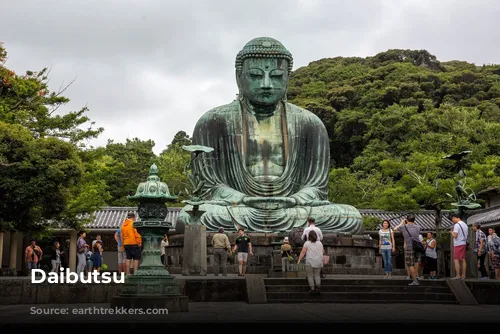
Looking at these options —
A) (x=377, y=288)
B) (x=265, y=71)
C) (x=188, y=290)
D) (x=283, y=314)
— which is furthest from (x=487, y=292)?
(x=265, y=71)

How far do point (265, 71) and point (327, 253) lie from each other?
532cm

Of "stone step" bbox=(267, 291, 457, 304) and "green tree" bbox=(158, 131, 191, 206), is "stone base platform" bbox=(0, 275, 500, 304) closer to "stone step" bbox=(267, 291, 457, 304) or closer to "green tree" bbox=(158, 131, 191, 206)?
"stone step" bbox=(267, 291, 457, 304)

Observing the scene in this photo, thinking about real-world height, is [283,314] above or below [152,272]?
below

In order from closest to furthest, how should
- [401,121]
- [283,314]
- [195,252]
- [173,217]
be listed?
[283,314]
[195,252]
[173,217]
[401,121]

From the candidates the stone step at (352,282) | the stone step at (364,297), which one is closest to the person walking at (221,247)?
the stone step at (352,282)

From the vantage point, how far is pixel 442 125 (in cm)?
3266

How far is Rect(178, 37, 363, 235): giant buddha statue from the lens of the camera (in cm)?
1764

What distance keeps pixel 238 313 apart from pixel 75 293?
3.33m

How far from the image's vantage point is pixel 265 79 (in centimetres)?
1822

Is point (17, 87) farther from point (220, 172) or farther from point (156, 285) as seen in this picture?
point (156, 285)

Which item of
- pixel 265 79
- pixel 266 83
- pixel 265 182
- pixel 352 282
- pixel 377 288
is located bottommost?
pixel 377 288

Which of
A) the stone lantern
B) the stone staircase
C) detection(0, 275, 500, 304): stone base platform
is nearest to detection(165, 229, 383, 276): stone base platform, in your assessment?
the stone staircase

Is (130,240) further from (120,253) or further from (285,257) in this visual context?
(285,257)

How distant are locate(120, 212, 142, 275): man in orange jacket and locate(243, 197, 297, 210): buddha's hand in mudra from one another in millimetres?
4823
